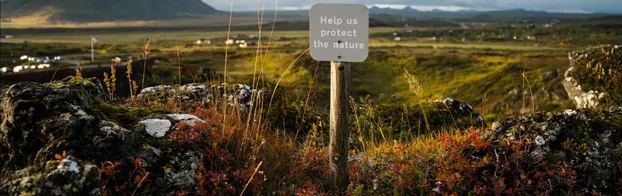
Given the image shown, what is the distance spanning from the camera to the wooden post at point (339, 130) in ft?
17.1

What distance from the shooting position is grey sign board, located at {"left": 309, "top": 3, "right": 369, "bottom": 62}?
16.4 ft

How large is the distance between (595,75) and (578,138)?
9.75m

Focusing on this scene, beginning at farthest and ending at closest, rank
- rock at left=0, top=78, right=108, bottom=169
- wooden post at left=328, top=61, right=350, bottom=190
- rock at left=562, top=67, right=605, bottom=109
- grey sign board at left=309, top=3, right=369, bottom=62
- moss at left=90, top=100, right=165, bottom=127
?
rock at left=562, top=67, right=605, bottom=109, moss at left=90, top=100, right=165, bottom=127, wooden post at left=328, top=61, right=350, bottom=190, grey sign board at left=309, top=3, right=369, bottom=62, rock at left=0, top=78, right=108, bottom=169

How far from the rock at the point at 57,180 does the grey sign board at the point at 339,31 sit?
2.51m

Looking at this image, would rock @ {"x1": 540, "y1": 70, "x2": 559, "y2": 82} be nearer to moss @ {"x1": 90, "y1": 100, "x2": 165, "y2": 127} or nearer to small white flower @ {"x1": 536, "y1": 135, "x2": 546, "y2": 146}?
small white flower @ {"x1": 536, "y1": 135, "x2": 546, "y2": 146}

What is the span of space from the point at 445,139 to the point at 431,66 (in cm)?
5369

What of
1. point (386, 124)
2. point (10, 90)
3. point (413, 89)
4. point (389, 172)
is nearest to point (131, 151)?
point (10, 90)

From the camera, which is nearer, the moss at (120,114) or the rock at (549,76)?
the moss at (120,114)

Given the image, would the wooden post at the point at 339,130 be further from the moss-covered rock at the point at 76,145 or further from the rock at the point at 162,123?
A: the rock at the point at 162,123

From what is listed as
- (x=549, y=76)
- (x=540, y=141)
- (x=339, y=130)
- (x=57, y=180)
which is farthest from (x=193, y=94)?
(x=549, y=76)

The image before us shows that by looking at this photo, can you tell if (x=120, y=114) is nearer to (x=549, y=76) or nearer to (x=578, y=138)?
(x=578, y=138)

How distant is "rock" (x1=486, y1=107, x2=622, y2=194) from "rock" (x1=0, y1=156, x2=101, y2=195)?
183 inches

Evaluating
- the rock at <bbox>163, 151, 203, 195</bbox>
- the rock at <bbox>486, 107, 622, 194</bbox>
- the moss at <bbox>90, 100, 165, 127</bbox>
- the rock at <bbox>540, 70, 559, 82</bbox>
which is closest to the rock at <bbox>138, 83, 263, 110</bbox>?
the moss at <bbox>90, 100, 165, 127</bbox>

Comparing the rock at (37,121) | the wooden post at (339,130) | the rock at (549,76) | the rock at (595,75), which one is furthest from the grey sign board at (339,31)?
the rock at (549,76)
